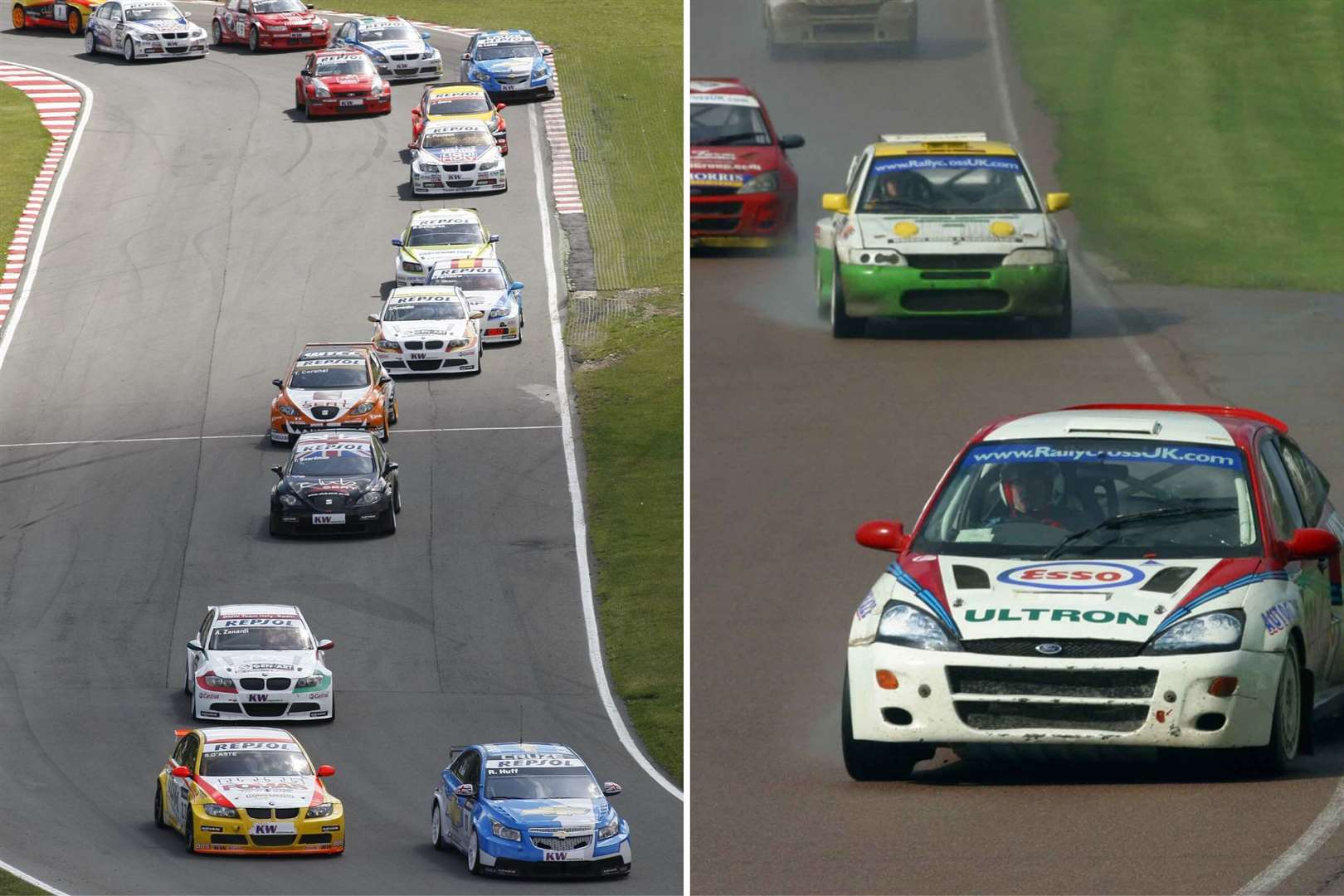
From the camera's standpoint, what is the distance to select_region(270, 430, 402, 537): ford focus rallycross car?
118ft

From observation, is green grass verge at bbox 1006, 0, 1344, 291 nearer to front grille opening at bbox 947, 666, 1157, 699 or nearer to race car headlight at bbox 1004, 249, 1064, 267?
race car headlight at bbox 1004, 249, 1064, 267

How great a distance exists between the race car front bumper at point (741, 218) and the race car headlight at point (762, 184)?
0.21 feet

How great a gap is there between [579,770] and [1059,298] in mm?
7532

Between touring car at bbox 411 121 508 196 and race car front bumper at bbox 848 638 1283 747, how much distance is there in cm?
4419

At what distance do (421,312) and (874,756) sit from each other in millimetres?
35007

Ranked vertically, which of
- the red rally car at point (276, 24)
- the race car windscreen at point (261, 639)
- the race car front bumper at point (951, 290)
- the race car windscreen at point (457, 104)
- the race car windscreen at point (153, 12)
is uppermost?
the race car front bumper at point (951, 290)

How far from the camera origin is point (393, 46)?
61.4 metres

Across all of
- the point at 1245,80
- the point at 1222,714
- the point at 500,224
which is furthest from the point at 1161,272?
the point at 500,224

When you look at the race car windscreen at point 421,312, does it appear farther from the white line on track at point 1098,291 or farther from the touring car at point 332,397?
the white line on track at point 1098,291

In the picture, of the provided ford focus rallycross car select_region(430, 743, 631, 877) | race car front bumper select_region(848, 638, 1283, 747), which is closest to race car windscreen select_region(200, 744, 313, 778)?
ford focus rallycross car select_region(430, 743, 631, 877)

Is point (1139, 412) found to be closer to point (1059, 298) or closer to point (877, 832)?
point (877, 832)

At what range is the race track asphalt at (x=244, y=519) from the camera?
84.6 feet

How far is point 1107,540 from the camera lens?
373 inches

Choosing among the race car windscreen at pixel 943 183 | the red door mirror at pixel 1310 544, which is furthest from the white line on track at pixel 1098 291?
the red door mirror at pixel 1310 544
